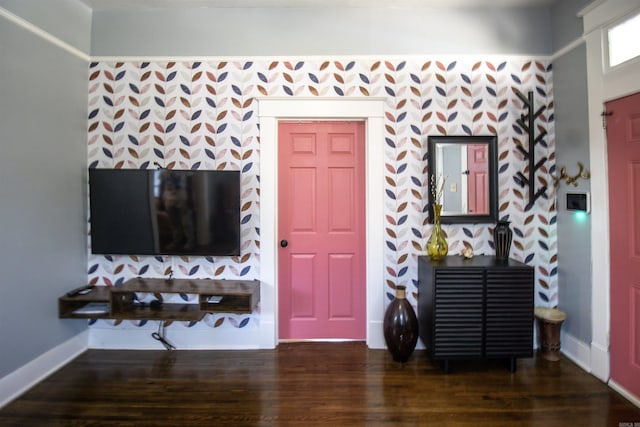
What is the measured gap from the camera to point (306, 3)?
2814mm

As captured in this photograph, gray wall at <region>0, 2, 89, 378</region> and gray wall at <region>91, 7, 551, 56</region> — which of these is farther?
gray wall at <region>91, 7, 551, 56</region>

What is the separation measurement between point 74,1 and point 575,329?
4.84 m

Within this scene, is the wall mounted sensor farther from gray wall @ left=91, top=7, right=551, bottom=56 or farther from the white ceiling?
the white ceiling

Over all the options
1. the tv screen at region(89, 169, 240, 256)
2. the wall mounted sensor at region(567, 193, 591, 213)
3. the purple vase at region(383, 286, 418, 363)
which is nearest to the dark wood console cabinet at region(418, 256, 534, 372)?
the purple vase at region(383, 286, 418, 363)

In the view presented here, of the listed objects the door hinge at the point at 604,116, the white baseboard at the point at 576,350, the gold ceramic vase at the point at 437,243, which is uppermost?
the door hinge at the point at 604,116

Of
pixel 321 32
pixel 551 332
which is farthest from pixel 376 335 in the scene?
pixel 321 32

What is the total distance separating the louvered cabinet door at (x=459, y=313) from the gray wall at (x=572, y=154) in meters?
0.88

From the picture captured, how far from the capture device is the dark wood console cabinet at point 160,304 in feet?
8.48

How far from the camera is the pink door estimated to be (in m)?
2.98

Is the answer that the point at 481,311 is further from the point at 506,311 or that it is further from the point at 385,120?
the point at 385,120

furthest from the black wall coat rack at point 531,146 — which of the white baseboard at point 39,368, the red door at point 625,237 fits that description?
the white baseboard at point 39,368

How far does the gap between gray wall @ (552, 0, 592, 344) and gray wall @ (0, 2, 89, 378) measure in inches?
157

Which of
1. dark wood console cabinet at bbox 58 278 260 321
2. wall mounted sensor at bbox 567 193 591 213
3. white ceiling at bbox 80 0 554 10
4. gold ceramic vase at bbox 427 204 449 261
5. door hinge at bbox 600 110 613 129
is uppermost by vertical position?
white ceiling at bbox 80 0 554 10

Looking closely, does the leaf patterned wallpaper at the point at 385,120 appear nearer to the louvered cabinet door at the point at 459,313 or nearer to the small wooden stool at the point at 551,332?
the small wooden stool at the point at 551,332
